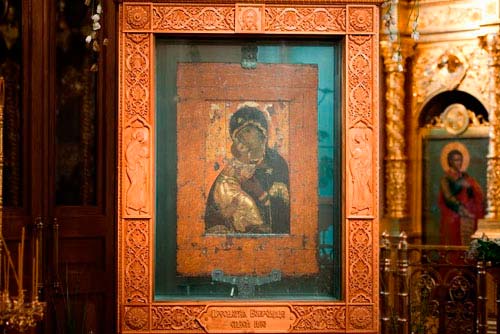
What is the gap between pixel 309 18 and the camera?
711 centimetres

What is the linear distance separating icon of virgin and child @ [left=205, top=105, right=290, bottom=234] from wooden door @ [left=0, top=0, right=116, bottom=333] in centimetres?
170

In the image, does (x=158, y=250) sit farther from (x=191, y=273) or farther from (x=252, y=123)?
(x=252, y=123)

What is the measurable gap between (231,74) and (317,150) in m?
0.81

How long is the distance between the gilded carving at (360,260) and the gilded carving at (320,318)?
14cm

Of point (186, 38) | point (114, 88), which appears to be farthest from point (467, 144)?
point (186, 38)

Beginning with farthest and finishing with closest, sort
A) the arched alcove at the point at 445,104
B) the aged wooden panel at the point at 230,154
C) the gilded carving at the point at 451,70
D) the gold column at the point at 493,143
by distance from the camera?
1. the arched alcove at the point at 445,104
2. the gilded carving at the point at 451,70
3. the gold column at the point at 493,143
4. the aged wooden panel at the point at 230,154

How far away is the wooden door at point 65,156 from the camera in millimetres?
8312

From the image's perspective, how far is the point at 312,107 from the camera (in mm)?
7207

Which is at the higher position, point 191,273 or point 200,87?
point 200,87

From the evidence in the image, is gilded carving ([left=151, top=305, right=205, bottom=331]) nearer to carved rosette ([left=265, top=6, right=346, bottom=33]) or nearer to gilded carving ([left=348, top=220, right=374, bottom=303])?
gilded carving ([left=348, top=220, right=374, bottom=303])

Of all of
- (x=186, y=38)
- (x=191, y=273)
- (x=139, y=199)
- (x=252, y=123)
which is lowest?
(x=191, y=273)

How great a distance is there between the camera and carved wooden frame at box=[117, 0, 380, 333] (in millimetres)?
7051

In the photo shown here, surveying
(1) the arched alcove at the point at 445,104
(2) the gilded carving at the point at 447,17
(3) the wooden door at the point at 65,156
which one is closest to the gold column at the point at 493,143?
(2) the gilded carving at the point at 447,17

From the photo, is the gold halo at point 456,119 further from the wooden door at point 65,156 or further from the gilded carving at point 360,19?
the gilded carving at point 360,19
